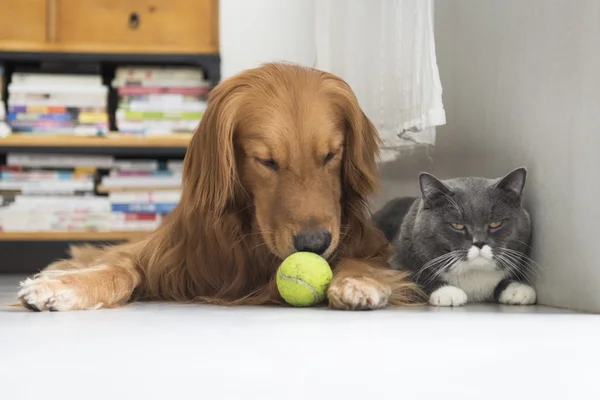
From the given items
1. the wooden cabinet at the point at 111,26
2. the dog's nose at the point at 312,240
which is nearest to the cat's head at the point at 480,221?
the dog's nose at the point at 312,240

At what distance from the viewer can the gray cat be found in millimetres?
2018

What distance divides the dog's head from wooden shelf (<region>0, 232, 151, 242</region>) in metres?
2.49

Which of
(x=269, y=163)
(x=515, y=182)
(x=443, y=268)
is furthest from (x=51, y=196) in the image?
(x=515, y=182)

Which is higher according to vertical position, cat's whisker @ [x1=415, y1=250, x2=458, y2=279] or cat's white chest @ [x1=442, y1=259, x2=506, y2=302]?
cat's whisker @ [x1=415, y1=250, x2=458, y2=279]

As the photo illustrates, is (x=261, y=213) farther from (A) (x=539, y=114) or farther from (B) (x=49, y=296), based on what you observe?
(A) (x=539, y=114)

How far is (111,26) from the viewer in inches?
178

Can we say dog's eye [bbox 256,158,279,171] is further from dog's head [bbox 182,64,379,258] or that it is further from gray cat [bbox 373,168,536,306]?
gray cat [bbox 373,168,536,306]

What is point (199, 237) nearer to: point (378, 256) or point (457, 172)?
point (378, 256)

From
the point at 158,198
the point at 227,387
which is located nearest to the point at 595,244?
the point at 227,387

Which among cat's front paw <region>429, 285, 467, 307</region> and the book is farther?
the book

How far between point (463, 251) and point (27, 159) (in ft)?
10.9

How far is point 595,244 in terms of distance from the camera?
1805 mm

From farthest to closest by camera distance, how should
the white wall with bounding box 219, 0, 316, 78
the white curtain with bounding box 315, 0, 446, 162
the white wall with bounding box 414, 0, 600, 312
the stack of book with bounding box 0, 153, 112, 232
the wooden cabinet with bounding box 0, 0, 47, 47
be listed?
the white wall with bounding box 219, 0, 316, 78, the stack of book with bounding box 0, 153, 112, 232, the wooden cabinet with bounding box 0, 0, 47, 47, the white curtain with bounding box 315, 0, 446, 162, the white wall with bounding box 414, 0, 600, 312

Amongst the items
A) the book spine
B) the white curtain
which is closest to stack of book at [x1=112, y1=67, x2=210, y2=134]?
the book spine
